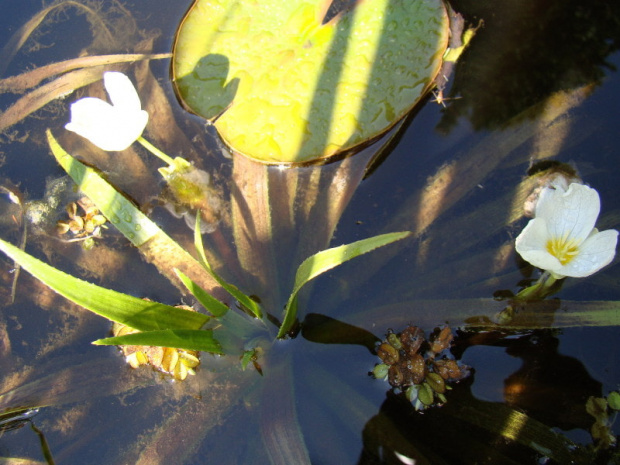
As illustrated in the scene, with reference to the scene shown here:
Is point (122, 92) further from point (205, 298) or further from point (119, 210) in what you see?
point (205, 298)

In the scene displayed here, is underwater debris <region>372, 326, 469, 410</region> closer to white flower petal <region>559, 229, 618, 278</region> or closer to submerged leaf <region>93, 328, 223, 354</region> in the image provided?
white flower petal <region>559, 229, 618, 278</region>

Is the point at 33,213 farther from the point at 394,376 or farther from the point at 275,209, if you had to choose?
the point at 394,376

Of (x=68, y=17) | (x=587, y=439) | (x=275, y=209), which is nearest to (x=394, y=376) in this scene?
(x=587, y=439)

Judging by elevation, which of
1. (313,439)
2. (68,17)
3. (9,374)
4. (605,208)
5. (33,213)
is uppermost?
(68,17)

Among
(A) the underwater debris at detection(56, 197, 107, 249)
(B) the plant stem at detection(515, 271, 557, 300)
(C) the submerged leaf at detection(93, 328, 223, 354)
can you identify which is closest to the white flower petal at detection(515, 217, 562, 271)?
(B) the plant stem at detection(515, 271, 557, 300)

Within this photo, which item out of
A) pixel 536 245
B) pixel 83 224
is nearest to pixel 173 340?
pixel 83 224

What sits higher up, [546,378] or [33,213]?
[33,213]

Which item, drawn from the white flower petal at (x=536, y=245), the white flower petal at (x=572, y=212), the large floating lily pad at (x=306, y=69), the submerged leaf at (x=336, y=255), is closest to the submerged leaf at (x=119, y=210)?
the large floating lily pad at (x=306, y=69)
